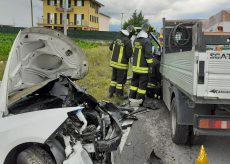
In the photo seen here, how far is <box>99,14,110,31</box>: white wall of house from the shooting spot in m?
91.3

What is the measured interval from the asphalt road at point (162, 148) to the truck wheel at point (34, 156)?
65.4 inches

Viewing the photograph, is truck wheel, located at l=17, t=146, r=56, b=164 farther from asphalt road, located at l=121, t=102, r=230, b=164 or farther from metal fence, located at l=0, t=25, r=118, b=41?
metal fence, located at l=0, t=25, r=118, b=41

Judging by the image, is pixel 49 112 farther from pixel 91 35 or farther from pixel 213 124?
pixel 91 35

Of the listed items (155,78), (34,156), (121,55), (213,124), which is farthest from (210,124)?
(121,55)

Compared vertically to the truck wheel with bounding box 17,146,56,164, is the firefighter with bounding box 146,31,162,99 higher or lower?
higher

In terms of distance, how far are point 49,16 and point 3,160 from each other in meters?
72.8

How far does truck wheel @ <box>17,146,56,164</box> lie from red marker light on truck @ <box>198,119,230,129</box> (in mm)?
2061

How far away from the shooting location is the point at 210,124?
4.65 meters

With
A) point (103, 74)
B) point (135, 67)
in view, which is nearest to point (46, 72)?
point (135, 67)

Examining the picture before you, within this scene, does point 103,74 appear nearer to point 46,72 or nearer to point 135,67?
point 135,67

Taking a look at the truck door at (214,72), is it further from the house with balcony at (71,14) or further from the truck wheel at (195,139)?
the house with balcony at (71,14)

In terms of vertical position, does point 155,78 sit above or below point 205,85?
below

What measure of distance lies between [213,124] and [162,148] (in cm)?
132

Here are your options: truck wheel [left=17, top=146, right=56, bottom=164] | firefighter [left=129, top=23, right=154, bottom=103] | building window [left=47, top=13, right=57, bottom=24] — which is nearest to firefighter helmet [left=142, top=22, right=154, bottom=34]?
firefighter [left=129, top=23, right=154, bottom=103]
